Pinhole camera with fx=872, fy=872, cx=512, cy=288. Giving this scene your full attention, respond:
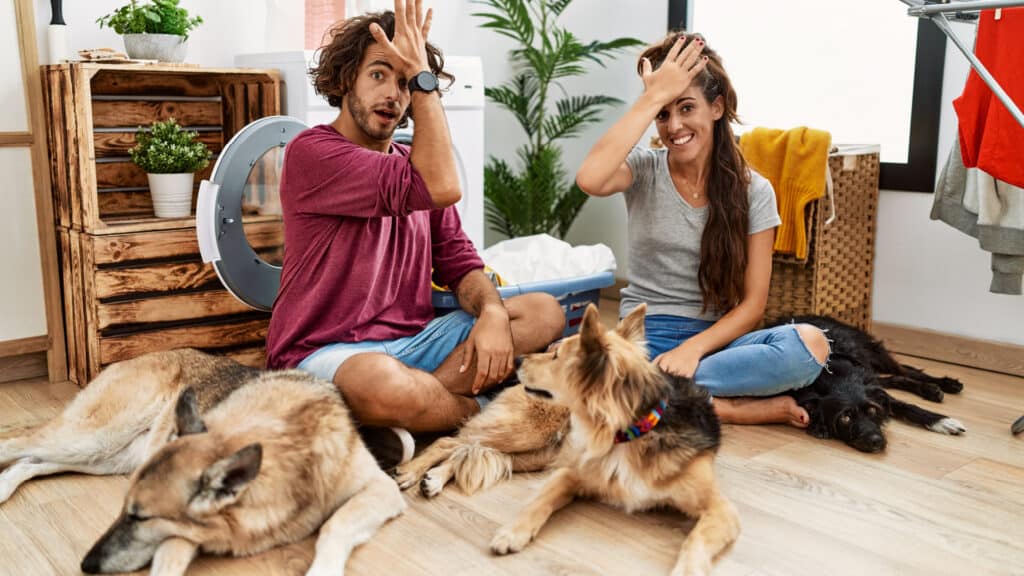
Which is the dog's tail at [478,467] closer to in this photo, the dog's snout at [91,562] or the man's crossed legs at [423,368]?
the man's crossed legs at [423,368]

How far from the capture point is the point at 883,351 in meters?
3.18

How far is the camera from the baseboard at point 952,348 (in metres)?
3.34

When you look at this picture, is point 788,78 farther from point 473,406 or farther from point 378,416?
point 378,416

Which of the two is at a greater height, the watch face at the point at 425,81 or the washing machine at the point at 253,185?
the watch face at the point at 425,81

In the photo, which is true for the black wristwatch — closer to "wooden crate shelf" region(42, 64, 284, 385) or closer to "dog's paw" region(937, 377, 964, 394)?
"wooden crate shelf" region(42, 64, 284, 385)

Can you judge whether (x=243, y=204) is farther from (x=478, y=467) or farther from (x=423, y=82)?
(x=478, y=467)

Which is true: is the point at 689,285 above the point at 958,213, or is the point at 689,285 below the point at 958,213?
below

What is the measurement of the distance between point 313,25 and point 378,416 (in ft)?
6.40

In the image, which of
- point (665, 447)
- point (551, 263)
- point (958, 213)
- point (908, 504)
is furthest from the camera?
point (551, 263)

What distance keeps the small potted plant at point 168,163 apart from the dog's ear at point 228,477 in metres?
1.82

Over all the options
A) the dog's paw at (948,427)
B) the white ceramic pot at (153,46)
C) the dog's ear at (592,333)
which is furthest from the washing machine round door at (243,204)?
the dog's paw at (948,427)

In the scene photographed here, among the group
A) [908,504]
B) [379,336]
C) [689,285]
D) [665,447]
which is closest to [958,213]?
[689,285]

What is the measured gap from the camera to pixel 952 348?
3488mm

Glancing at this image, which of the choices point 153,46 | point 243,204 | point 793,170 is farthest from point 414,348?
point 793,170
